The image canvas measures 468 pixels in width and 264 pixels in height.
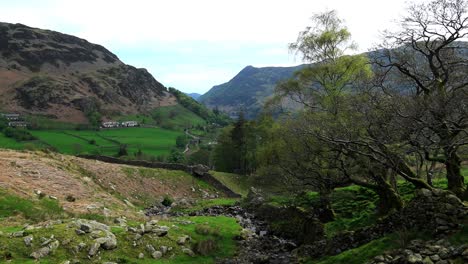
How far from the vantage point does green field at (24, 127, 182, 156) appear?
149000mm

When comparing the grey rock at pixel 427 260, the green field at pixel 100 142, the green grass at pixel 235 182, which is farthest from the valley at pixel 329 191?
the green field at pixel 100 142

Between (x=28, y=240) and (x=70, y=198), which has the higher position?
(x=28, y=240)

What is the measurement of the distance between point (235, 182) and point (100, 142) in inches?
4371

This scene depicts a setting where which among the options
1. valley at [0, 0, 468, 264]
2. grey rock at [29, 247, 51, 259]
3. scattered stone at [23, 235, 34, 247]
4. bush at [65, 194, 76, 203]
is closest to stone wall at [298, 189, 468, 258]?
valley at [0, 0, 468, 264]

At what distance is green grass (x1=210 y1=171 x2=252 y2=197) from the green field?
75188 millimetres

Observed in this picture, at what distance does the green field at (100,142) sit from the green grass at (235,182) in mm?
75188

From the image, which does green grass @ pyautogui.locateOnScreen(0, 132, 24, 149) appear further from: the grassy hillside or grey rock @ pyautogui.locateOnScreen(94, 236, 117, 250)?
grey rock @ pyautogui.locateOnScreen(94, 236, 117, 250)

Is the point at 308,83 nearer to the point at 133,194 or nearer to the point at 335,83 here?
the point at 335,83

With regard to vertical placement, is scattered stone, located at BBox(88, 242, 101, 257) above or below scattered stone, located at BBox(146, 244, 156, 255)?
above

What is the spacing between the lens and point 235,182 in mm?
77562

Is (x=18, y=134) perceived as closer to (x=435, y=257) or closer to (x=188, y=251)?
(x=188, y=251)

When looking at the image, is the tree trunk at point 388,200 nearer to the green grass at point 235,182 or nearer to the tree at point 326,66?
the tree at point 326,66

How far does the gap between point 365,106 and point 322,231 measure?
417 inches

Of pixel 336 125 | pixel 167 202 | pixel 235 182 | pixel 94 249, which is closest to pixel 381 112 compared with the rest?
pixel 336 125
